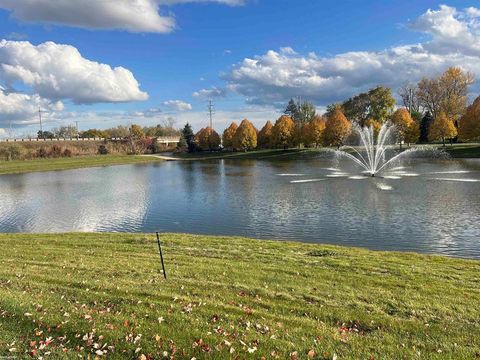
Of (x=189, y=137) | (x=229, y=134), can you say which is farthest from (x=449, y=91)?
(x=189, y=137)

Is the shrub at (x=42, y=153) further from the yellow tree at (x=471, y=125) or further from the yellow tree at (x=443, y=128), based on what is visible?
the yellow tree at (x=471, y=125)

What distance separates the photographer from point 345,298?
8.70m

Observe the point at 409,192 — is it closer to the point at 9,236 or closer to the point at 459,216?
the point at 459,216

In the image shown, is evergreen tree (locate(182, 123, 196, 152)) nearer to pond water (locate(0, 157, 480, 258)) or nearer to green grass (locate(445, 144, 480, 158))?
green grass (locate(445, 144, 480, 158))

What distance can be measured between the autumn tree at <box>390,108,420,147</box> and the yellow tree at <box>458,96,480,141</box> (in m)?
12.0

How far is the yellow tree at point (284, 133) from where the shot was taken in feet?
330

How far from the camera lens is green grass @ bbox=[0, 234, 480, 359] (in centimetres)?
619

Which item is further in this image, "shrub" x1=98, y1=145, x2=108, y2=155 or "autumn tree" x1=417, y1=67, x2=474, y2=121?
"shrub" x1=98, y1=145, x2=108, y2=155

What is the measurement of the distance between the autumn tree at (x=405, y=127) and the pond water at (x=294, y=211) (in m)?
42.8

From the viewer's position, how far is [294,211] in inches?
985

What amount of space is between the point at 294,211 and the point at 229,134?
94142mm

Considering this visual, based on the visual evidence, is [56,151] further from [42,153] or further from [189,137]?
[189,137]

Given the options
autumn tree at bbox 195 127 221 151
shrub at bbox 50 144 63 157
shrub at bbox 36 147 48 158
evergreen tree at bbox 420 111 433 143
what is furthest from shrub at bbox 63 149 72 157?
evergreen tree at bbox 420 111 433 143

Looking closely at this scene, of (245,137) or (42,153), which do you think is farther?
(42,153)
